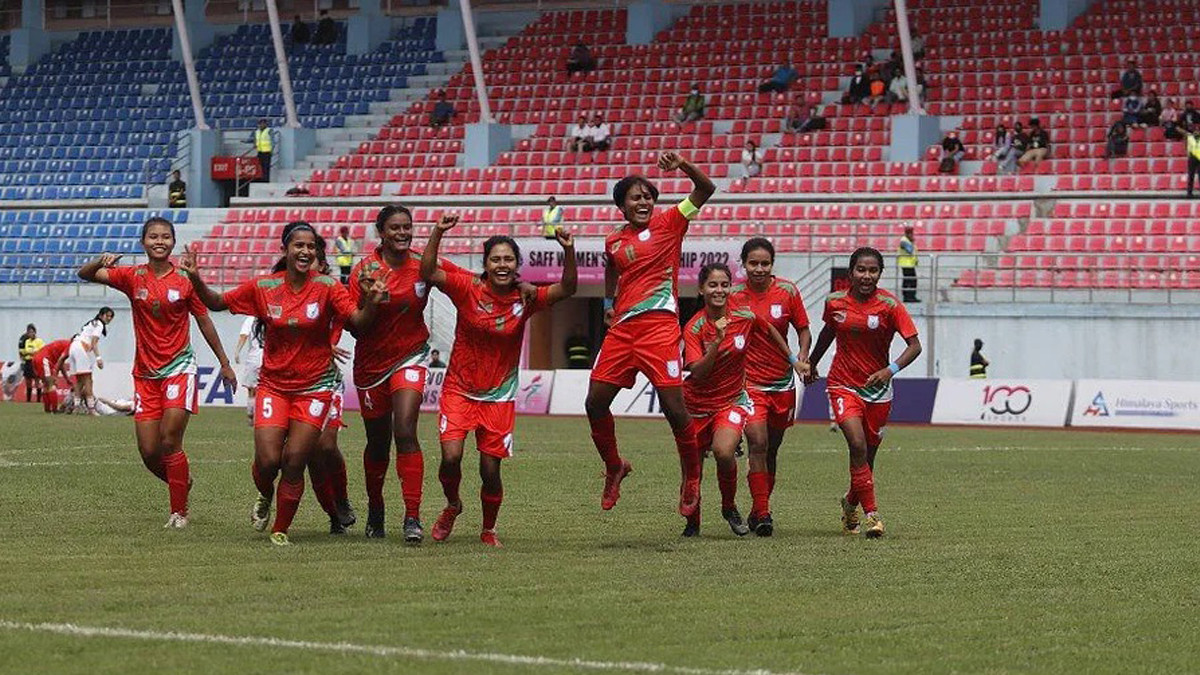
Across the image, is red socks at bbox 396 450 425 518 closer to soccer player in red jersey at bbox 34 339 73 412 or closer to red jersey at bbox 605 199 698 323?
Result: red jersey at bbox 605 199 698 323

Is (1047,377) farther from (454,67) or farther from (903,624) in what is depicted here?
(903,624)

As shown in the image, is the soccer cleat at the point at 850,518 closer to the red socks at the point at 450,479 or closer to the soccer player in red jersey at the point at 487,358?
the soccer player in red jersey at the point at 487,358

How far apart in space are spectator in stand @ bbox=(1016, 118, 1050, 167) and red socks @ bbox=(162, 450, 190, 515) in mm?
31003

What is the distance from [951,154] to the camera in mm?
44000

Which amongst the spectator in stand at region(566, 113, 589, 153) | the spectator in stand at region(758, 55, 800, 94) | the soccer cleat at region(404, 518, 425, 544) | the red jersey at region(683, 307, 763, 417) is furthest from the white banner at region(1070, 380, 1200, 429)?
the soccer cleat at region(404, 518, 425, 544)

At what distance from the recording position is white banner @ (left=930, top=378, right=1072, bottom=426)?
3538cm

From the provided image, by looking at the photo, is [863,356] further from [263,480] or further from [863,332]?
[263,480]

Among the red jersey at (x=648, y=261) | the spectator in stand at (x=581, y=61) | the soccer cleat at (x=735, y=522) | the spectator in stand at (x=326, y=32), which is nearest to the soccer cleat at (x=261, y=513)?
the red jersey at (x=648, y=261)

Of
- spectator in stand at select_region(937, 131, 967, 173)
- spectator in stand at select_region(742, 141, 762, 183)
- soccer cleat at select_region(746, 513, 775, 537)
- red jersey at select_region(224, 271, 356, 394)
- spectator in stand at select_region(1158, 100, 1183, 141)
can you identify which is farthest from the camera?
spectator in stand at select_region(742, 141, 762, 183)

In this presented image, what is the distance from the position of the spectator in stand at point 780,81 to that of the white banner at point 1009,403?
14.2 m

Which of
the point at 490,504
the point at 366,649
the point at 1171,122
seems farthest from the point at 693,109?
the point at 366,649

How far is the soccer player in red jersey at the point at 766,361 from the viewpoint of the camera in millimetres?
15352

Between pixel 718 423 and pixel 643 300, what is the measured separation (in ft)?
4.24

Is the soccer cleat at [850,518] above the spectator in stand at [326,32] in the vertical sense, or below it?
below
